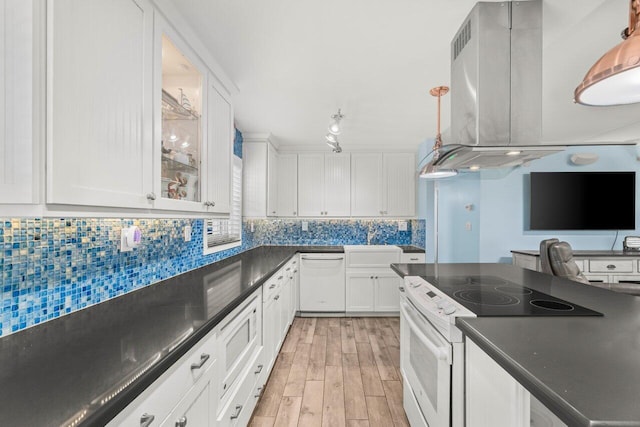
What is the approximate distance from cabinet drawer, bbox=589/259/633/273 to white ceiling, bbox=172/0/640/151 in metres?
1.73

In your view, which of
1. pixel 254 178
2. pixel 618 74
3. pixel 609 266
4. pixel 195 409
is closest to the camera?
pixel 618 74

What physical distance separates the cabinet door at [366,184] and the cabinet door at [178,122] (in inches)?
111

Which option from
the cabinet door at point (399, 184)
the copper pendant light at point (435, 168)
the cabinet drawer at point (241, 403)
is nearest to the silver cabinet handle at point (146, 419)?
the cabinet drawer at point (241, 403)

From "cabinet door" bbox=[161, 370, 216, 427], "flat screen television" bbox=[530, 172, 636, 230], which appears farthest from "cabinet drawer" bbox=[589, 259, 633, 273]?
"cabinet door" bbox=[161, 370, 216, 427]

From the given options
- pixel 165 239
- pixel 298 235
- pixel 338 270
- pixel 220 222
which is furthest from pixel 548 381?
pixel 298 235

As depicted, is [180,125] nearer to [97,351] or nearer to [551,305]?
[97,351]

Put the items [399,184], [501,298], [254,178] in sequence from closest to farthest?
[501,298]
[254,178]
[399,184]

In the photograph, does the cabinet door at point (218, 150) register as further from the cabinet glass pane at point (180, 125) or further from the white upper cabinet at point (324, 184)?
the white upper cabinet at point (324, 184)

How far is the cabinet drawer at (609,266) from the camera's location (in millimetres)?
3629

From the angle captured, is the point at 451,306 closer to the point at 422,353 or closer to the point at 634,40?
the point at 422,353

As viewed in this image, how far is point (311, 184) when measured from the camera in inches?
172

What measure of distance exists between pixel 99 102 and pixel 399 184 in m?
3.87

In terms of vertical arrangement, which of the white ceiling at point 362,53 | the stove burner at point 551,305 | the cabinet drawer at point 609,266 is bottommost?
the cabinet drawer at point 609,266

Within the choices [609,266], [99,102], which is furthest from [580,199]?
[99,102]
